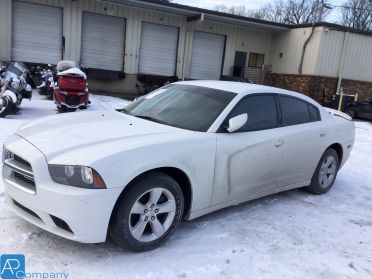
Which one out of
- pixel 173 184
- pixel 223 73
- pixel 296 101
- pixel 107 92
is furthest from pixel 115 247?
pixel 223 73

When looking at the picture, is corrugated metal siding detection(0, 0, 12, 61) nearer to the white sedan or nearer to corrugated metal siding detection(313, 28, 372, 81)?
the white sedan

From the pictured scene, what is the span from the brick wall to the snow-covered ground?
14166 millimetres

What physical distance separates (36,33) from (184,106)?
1435cm

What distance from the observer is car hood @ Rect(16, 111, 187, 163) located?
3.25 metres

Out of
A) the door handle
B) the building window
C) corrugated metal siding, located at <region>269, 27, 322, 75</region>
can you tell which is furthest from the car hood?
the building window

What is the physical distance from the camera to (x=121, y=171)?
3.10 m

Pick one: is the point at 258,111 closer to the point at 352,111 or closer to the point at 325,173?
the point at 325,173

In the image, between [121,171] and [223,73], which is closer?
[121,171]

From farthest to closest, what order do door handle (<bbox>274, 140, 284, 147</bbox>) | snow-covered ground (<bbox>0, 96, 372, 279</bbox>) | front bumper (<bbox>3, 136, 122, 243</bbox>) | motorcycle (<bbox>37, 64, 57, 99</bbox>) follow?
motorcycle (<bbox>37, 64, 57, 99</bbox>), door handle (<bbox>274, 140, 284, 147</bbox>), snow-covered ground (<bbox>0, 96, 372, 279</bbox>), front bumper (<bbox>3, 136, 122, 243</bbox>)

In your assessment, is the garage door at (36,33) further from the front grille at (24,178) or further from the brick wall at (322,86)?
the front grille at (24,178)

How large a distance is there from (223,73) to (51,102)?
11.2 m

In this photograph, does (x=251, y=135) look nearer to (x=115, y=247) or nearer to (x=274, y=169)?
(x=274, y=169)

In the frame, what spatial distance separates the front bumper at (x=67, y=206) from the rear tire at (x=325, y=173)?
134 inches

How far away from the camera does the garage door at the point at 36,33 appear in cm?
1609
